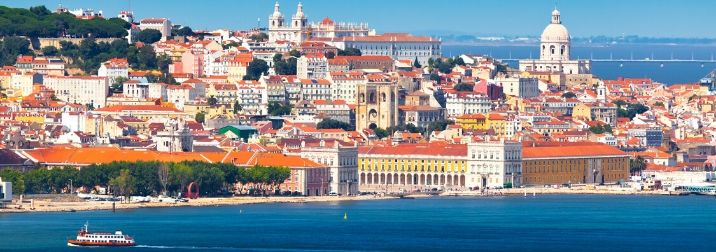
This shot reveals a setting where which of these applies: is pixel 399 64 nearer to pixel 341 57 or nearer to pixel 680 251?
pixel 341 57

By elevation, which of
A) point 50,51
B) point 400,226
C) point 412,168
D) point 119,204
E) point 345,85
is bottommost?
point 400,226

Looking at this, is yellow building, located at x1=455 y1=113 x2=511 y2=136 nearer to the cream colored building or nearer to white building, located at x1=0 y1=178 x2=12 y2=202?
the cream colored building

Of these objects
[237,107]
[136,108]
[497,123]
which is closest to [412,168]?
[497,123]

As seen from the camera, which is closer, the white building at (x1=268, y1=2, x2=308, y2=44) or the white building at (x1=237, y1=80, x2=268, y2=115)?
the white building at (x1=237, y1=80, x2=268, y2=115)

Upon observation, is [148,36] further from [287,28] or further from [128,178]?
[128,178]

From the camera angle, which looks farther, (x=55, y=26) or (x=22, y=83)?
(x=55, y=26)

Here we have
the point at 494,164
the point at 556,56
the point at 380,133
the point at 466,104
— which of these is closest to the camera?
the point at 494,164

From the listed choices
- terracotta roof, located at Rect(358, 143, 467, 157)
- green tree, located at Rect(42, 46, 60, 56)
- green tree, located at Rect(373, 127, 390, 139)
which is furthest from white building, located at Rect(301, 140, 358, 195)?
green tree, located at Rect(42, 46, 60, 56)

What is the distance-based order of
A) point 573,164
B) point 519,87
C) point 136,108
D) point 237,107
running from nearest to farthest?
point 573,164
point 136,108
point 237,107
point 519,87
